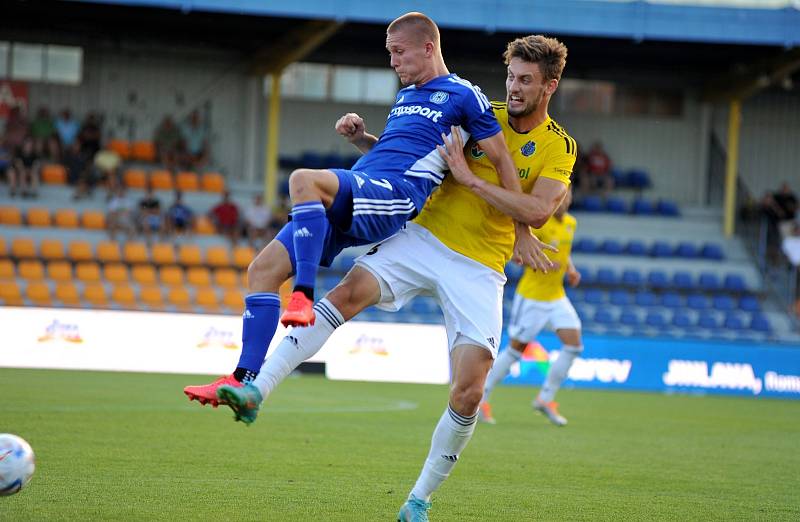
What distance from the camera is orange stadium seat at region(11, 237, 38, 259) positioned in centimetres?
2131

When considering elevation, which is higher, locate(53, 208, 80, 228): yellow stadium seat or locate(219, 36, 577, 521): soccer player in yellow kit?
locate(219, 36, 577, 521): soccer player in yellow kit

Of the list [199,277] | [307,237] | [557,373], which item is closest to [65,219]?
[199,277]

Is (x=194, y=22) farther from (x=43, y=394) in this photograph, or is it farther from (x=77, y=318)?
(x=43, y=394)

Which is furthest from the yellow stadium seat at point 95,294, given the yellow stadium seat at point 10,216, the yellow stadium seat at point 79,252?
the yellow stadium seat at point 10,216

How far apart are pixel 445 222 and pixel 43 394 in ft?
25.0

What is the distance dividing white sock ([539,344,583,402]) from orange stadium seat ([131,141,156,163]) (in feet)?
51.8

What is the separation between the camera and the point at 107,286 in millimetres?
20953

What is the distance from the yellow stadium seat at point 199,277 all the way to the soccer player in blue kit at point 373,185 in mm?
16002

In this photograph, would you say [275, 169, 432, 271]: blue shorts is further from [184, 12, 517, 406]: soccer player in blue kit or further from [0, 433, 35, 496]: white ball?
[0, 433, 35, 496]: white ball

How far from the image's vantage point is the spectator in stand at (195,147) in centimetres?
2573

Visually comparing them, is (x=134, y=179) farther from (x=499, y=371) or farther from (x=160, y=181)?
(x=499, y=371)

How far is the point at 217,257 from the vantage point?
22.6 metres

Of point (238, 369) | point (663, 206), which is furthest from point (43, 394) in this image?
point (663, 206)

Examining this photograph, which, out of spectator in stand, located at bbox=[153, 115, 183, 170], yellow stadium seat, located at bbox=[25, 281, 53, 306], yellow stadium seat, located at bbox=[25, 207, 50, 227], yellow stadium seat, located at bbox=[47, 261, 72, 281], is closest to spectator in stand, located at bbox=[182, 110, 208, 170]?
spectator in stand, located at bbox=[153, 115, 183, 170]
